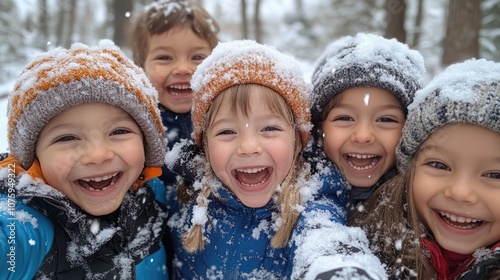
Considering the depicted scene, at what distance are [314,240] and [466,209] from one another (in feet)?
2.63

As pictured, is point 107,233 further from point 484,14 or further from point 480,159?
point 484,14

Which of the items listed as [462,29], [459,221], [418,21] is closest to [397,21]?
[462,29]

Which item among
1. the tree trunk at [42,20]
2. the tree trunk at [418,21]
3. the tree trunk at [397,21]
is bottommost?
the tree trunk at [397,21]

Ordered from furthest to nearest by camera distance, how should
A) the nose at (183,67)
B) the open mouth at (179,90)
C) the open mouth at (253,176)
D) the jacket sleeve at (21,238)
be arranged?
the open mouth at (179,90) → the nose at (183,67) → the open mouth at (253,176) → the jacket sleeve at (21,238)

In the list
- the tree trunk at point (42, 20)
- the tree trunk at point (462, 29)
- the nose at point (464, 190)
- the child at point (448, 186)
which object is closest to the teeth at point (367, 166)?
the child at point (448, 186)

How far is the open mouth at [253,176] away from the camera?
259 centimetres

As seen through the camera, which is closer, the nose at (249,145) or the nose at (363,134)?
the nose at (249,145)

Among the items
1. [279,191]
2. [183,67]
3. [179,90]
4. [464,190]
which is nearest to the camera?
[464,190]

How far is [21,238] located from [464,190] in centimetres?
219

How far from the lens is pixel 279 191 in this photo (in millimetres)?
2545

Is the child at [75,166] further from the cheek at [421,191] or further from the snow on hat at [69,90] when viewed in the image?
the cheek at [421,191]

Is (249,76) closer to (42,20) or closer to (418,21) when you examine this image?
(418,21)

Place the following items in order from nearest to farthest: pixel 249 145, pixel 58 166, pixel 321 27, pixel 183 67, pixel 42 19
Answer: pixel 58 166, pixel 249 145, pixel 183 67, pixel 42 19, pixel 321 27

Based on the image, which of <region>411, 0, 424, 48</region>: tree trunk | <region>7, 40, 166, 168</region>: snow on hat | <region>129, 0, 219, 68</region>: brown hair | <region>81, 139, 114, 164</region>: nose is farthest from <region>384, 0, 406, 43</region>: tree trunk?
<region>81, 139, 114, 164</region>: nose
